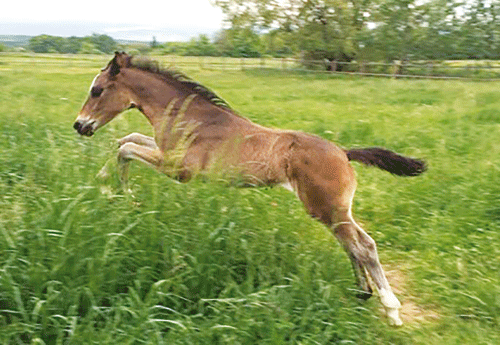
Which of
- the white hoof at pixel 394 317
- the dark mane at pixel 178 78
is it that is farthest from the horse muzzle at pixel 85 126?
the white hoof at pixel 394 317

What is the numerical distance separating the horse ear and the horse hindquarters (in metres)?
1.99

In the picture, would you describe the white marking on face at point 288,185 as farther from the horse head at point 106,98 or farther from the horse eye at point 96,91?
the horse eye at point 96,91

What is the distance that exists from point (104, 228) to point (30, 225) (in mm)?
485

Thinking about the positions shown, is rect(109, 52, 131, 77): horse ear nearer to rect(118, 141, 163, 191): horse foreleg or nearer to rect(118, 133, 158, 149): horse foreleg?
rect(118, 133, 158, 149): horse foreleg

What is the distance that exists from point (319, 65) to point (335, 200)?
33.7 m

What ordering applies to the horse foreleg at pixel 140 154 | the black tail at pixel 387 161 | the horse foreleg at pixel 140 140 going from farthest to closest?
the horse foreleg at pixel 140 140, the horse foreleg at pixel 140 154, the black tail at pixel 387 161

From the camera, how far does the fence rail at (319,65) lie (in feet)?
106

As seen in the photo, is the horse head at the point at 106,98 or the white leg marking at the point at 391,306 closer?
the white leg marking at the point at 391,306

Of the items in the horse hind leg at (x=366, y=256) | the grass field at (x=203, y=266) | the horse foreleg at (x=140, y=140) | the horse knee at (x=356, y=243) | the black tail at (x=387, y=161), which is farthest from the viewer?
the horse foreleg at (x=140, y=140)

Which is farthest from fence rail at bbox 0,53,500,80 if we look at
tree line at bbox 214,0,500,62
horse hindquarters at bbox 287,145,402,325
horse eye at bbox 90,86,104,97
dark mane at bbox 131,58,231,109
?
horse hindquarters at bbox 287,145,402,325

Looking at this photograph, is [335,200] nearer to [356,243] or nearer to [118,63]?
[356,243]

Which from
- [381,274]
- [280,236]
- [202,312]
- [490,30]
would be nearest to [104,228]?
[202,312]

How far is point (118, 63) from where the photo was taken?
18.9 ft

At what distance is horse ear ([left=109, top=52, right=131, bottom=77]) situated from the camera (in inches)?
226
